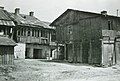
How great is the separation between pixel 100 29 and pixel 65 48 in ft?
29.0

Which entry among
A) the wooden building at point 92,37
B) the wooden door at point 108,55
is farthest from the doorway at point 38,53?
the wooden door at point 108,55

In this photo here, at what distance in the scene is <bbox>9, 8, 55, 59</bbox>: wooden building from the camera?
3949cm

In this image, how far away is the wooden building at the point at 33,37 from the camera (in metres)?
39.5

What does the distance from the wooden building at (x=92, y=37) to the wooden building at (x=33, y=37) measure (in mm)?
8621

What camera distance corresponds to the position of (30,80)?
16.3m

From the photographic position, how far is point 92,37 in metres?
30.0

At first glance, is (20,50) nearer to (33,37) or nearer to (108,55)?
(33,37)

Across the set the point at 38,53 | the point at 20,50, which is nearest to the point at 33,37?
the point at 38,53

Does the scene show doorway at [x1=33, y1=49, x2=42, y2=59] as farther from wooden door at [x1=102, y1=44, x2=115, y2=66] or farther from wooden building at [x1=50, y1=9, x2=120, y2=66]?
wooden door at [x1=102, y1=44, x2=115, y2=66]

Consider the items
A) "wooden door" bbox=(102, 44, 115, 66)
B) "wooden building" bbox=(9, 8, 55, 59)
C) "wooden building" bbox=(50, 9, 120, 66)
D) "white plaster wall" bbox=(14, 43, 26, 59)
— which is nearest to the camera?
"wooden door" bbox=(102, 44, 115, 66)

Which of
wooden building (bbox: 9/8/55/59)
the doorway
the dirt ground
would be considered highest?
wooden building (bbox: 9/8/55/59)

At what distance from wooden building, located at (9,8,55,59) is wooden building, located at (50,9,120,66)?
8.62m

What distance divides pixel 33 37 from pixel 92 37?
15.3 meters

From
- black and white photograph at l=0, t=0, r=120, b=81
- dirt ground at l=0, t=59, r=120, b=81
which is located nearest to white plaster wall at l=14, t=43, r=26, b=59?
black and white photograph at l=0, t=0, r=120, b=81
